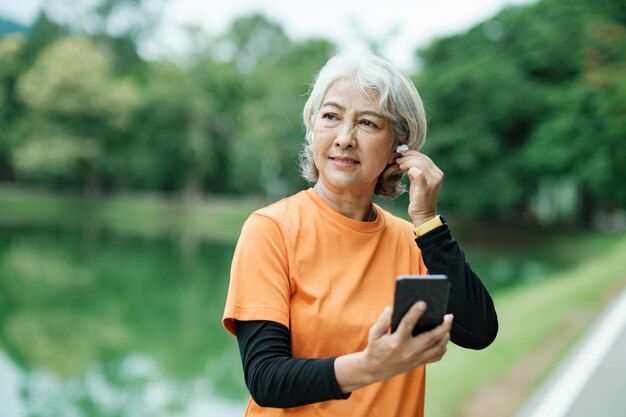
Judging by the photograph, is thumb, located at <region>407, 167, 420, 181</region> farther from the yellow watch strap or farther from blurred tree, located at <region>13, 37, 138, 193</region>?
blurred tree, located at <region>13, 37, 138, 193</region>

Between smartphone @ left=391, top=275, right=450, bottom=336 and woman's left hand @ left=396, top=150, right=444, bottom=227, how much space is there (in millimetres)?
306

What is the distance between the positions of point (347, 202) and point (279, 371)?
16.7 inches

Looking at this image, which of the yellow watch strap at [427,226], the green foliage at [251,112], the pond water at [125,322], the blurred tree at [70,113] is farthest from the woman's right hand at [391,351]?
the blurred tree at [70,113]

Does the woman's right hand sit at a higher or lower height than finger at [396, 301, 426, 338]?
lower

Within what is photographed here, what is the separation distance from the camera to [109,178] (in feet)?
107

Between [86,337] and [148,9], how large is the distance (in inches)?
1077

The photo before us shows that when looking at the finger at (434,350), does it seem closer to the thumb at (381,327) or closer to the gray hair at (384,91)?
the thumb at (381,327)

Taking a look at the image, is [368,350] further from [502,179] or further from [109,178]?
[109,178]

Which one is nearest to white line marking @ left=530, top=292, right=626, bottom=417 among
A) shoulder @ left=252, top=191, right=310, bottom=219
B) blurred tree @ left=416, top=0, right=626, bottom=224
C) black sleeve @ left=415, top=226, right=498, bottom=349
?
black sleeve @ left=415, top=226, right=498, bottom=349

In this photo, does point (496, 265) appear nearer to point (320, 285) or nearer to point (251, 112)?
Answer: point (251, 112)

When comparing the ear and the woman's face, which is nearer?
the woman's face

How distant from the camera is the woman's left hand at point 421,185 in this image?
4.58 feet

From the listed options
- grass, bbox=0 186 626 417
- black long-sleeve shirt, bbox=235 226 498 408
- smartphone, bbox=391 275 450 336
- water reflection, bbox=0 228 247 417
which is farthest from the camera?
water reflection, bbox=0 228 247 417

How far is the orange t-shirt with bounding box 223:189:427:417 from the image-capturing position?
1271 mm
